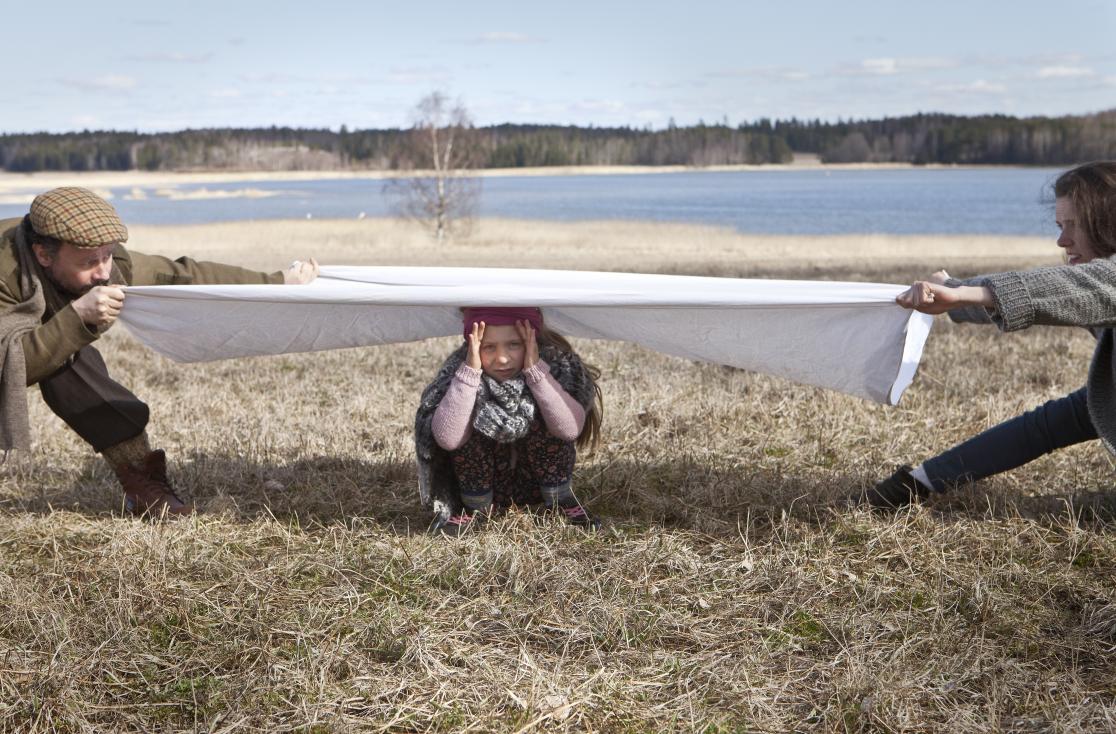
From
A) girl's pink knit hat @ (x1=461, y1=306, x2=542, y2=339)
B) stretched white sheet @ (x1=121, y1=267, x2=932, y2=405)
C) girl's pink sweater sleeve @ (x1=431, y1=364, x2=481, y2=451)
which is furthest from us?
girl's pink knit hat @ (x1=461, y1=306, x2=542, y2=339)

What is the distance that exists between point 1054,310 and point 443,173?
37334mm

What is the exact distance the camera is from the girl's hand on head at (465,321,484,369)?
384 cm

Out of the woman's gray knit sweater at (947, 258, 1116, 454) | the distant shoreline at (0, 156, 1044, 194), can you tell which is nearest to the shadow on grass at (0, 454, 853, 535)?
the woman's gray knit sweater at (947, 258, 1116, 454)

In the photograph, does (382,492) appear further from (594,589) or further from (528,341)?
(594,589)

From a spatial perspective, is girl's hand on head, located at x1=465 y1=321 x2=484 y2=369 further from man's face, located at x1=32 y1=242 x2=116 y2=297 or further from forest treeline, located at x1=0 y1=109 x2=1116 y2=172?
forest treeline, located at x1=0 y1=109 x2=1116 y2=172

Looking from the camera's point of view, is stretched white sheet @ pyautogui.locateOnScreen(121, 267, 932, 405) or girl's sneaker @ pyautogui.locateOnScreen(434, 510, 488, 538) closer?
stretched white sheet @ pyautogui.locateOnScreen(121, 267, 932, 405)

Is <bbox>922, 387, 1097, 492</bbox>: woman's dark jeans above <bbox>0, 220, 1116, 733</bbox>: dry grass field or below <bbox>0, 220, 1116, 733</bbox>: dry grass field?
above

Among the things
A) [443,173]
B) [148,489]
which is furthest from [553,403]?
[443,173]

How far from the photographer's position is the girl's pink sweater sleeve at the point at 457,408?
12.6 feet

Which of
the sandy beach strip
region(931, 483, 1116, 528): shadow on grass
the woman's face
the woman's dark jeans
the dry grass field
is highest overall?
the woman's face

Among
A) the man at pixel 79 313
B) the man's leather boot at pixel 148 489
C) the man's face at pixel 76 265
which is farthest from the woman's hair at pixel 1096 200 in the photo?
the man's leather boot at pixel 148 489

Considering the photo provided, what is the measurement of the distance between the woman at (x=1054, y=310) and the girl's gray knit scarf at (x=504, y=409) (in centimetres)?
147

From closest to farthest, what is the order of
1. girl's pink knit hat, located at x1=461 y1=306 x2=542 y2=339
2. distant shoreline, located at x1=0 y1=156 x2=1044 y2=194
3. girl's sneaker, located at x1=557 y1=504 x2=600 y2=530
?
girl's pink knit hat, located at x1=461 y1=306 x2=542 y2=339, girl's sneaker, located at x1=557 y1=504 x2=600 y2=530, distant shoreline, located at x1=0 y1=156 x2=1044 y2=194

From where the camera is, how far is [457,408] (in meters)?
3.83
